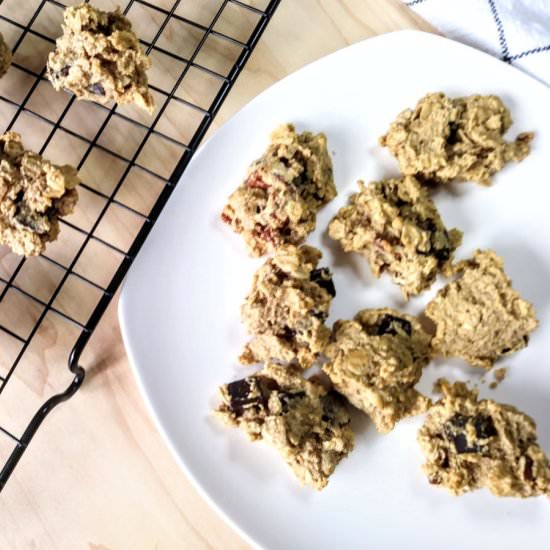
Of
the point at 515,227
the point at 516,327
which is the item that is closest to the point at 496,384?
the point at 516,327

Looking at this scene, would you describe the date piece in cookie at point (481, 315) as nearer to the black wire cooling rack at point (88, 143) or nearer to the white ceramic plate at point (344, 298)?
the white ceramic plate at point (344, 298)

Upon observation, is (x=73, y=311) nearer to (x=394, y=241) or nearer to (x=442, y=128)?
(x=394, y=241)

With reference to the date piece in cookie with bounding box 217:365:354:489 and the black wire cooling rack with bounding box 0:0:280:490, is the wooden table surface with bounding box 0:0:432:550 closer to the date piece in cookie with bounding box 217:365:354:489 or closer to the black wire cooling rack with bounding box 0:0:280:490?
the black wire cooling rack with bounding box 0:0:280:490

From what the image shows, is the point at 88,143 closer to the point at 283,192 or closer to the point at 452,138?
the point at 283,192

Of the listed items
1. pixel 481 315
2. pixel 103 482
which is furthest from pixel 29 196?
pixel 481 315

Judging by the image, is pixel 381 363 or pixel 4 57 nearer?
pixel 381 363
